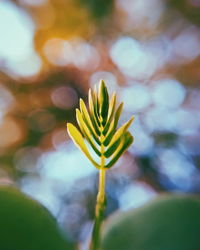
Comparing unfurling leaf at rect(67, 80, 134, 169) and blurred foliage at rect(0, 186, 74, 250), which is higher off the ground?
unfurling leaf at rect(67, 80, 134, 169)

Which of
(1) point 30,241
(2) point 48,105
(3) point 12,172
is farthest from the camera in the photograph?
(2) point 48,105

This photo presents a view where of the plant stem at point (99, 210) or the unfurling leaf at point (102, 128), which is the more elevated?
the unfurling leaf at point (102, 128)

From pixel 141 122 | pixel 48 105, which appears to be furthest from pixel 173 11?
pixel 48 105

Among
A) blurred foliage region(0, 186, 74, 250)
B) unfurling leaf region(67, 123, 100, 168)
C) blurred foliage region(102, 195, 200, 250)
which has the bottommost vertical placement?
blurred foliage region(0, 186, 74, 250)

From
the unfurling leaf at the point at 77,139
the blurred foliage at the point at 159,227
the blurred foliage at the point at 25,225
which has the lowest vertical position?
the blurred foliage at the point at 25,225

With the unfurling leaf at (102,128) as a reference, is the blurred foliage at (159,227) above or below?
below

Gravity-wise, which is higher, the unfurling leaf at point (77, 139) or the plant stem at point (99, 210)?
the unfurling leaf at point (77, 139)

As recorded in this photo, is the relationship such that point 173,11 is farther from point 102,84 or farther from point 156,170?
point 102,84

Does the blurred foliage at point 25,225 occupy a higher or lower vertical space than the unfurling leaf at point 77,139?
lower
